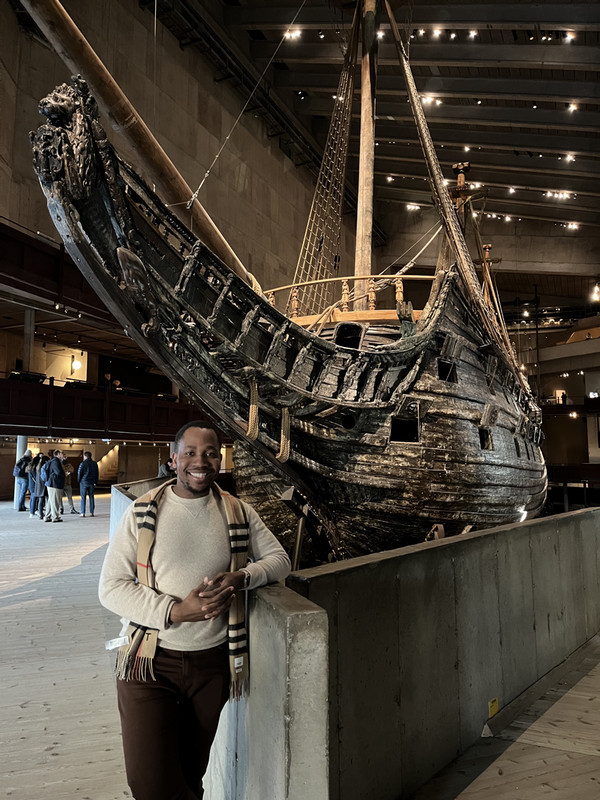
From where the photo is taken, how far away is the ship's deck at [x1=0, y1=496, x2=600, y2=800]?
2.25m

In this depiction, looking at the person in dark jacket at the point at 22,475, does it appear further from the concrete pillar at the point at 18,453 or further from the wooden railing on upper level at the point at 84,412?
the wooden railing on upper level at the point at 84,412

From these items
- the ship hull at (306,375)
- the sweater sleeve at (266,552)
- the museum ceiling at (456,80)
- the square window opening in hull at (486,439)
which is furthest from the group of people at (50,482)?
the museum ceiling at (456,80)

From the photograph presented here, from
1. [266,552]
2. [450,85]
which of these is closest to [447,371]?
[266,552]

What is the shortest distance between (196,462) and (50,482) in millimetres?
9642

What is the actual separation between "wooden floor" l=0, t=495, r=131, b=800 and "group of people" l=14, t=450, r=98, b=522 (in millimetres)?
4284

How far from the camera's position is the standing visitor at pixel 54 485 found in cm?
1005

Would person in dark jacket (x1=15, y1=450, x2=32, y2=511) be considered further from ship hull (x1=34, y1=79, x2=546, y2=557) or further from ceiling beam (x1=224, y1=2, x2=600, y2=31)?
ceiling beam (x1=224, y1=2, x2=600, y2=31)

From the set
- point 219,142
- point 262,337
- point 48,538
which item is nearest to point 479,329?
point 262,337

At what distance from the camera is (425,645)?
255 centimetres

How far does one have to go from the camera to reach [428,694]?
99.9 inches

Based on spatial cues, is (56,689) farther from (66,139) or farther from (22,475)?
(22,475)

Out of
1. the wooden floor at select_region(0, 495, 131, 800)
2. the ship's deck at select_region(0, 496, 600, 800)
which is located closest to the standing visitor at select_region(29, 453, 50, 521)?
the wooden floor at select_region(0, 495, 131, 800)

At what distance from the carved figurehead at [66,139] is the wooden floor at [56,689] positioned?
275 cm

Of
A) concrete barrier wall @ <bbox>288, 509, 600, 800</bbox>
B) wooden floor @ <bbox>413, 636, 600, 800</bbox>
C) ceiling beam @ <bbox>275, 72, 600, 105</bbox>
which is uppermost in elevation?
ceiling beam @ <bbox>275, 72, 600, 105</bbox>
